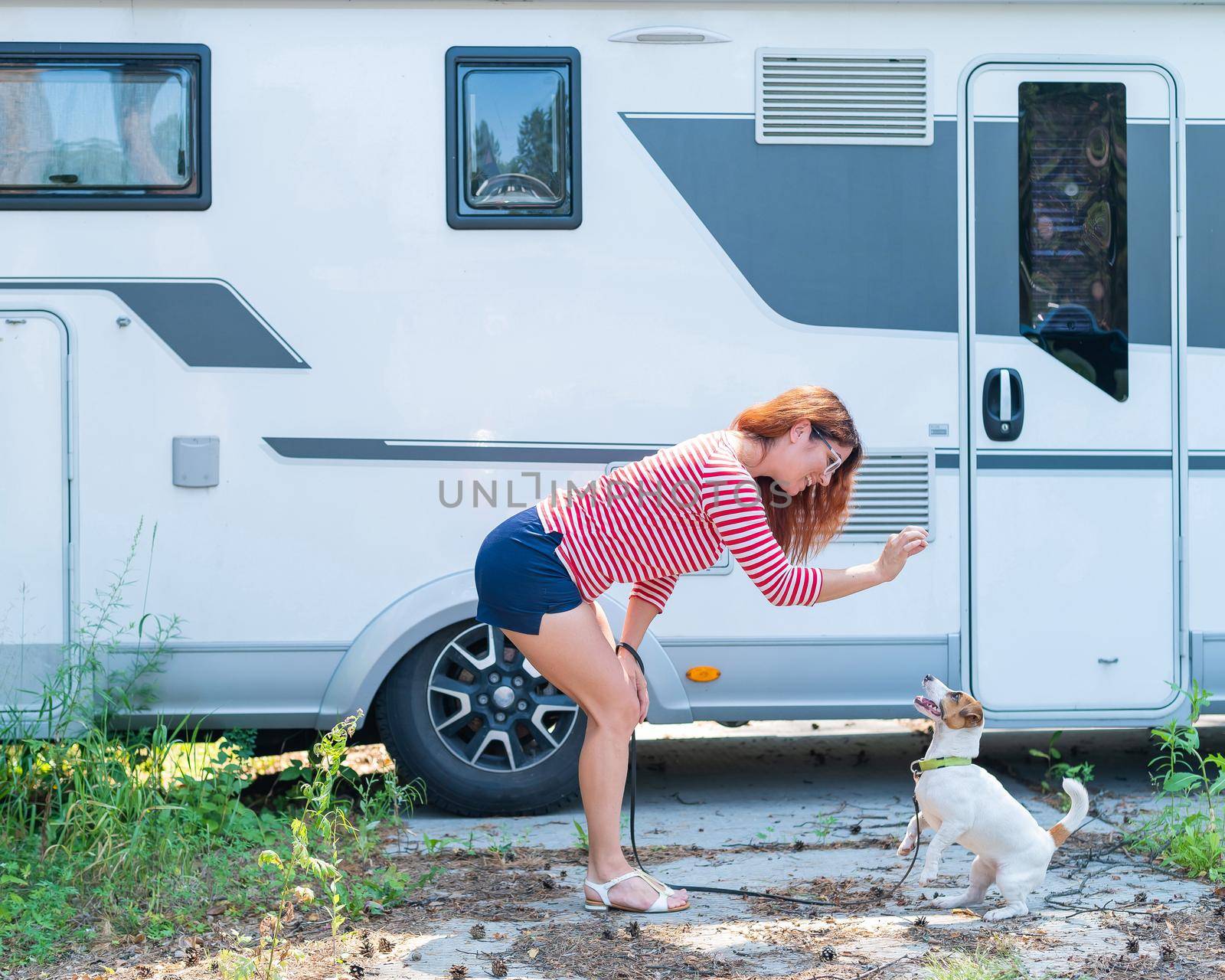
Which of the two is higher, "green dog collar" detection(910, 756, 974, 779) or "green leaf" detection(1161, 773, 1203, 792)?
"green dog collar" detection(910, 756, 974, 779)

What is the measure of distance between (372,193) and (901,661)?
2.46 metres

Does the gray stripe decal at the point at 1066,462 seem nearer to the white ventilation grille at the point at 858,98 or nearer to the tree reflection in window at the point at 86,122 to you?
the white ventilation grille at the point at 858,98

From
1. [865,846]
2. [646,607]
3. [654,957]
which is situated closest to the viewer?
[654,957]

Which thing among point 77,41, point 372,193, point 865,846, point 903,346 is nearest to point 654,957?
point 865,846

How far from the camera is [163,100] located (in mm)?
4582

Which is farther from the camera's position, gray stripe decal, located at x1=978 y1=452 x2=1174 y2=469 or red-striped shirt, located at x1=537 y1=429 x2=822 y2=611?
gray stripe decal, located at x1=978 y1=452 x2=1174 y2=469

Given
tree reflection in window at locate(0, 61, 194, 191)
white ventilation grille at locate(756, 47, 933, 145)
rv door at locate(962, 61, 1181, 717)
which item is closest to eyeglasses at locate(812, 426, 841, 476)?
rv door at locate(962, 61, 1181, 717)

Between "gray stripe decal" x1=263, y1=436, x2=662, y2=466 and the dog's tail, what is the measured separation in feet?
6.04

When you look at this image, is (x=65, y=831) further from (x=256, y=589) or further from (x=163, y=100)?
(x=163, y=100)

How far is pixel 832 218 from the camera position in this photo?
4750 mm

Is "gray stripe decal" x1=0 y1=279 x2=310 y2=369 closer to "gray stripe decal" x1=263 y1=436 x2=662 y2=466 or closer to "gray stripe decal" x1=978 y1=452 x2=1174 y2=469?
"gray stripe decal" x1=263 y1=436 x2=662 y2=466

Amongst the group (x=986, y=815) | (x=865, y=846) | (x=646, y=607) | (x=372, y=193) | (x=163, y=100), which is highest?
(x=163, y=100)

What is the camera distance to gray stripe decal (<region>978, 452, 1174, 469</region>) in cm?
476

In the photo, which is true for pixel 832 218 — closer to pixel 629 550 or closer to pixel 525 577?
pixel 629 550
